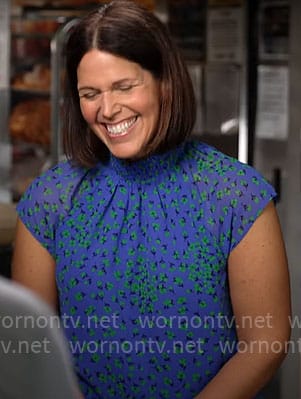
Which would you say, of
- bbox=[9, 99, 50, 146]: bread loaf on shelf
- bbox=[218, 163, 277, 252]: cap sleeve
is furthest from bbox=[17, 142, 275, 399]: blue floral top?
bbox=[9, 99, 50, 146]: bread loaf on shelf

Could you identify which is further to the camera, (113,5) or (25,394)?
(113,5)

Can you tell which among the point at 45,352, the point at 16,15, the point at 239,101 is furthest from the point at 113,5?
the point at 16,15

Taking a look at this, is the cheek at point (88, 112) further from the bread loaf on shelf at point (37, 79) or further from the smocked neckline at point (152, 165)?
the bread loaf on shelf at point (37, 79)

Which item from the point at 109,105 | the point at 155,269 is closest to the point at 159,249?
the point at 155,269

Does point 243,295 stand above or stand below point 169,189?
below

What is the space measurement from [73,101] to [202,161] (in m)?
0.27

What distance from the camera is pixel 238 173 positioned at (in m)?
1.63

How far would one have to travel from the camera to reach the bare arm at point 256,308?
5.19ft

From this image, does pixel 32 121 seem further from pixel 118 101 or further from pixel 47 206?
pixel 118 101

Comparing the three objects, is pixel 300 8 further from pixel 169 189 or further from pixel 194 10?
pixel 169 189

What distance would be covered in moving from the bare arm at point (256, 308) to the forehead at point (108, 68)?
33 centimetres

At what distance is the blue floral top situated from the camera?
5.24 ft

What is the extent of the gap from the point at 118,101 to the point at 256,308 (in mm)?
424

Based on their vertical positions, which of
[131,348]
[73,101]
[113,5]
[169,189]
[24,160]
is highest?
[113,5]
